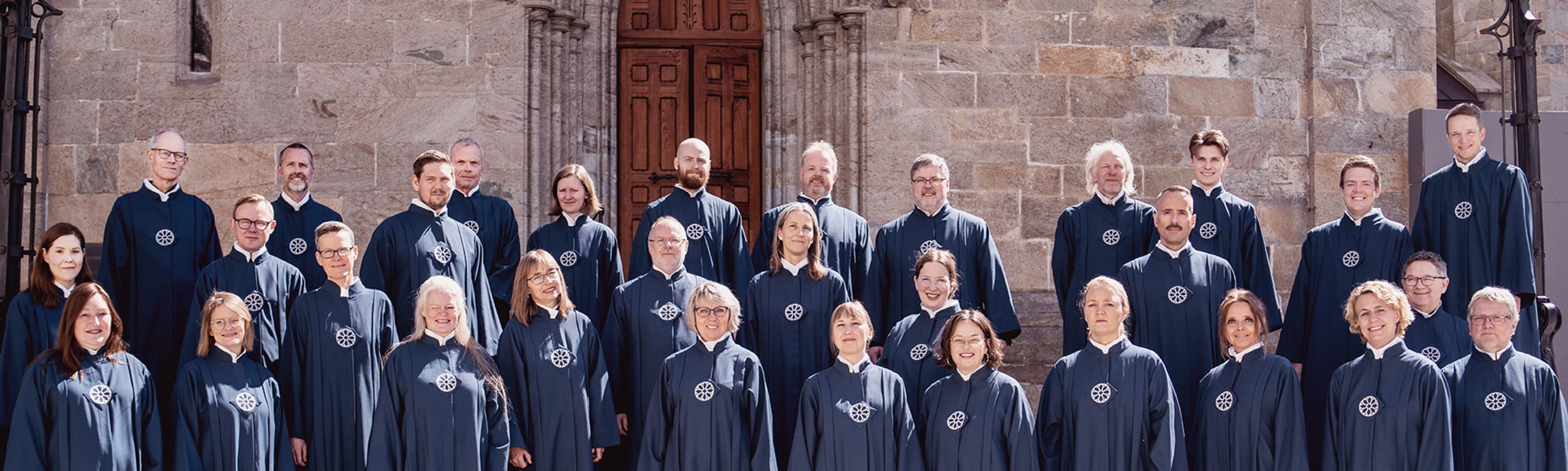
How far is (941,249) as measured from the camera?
21.4 feet

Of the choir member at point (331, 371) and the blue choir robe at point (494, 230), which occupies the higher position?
the blue choir robe at point (494, 230)

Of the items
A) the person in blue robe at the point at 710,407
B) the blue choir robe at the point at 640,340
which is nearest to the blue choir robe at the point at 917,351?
the person in blue robe at the point at 710,407

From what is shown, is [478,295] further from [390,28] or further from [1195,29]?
[1195,29]

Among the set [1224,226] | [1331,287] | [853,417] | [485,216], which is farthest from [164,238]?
[1331,287]

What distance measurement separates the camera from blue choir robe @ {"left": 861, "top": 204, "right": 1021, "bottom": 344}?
21.3 ft

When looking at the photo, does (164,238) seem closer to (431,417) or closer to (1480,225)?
(431,417)

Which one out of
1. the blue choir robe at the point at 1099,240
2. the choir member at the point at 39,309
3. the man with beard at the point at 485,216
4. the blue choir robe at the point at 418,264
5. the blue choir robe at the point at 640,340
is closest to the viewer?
the choir member at the point at 39,309

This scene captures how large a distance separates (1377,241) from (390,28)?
5.42 meters

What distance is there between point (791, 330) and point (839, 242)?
0.70 m

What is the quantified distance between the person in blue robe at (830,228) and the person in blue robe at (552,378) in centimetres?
118

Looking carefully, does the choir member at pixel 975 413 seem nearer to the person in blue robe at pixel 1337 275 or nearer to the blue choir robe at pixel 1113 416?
the blue choir robe at pixel 1113 416

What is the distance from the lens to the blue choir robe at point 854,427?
5449 millimetres

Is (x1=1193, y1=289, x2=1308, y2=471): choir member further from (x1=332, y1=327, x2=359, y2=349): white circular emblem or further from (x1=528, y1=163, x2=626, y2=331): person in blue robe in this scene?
(x1=332, y1=327, x2=359, y2=349): white circular emblem

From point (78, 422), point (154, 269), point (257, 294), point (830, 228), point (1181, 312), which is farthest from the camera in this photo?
point (830, 228)
